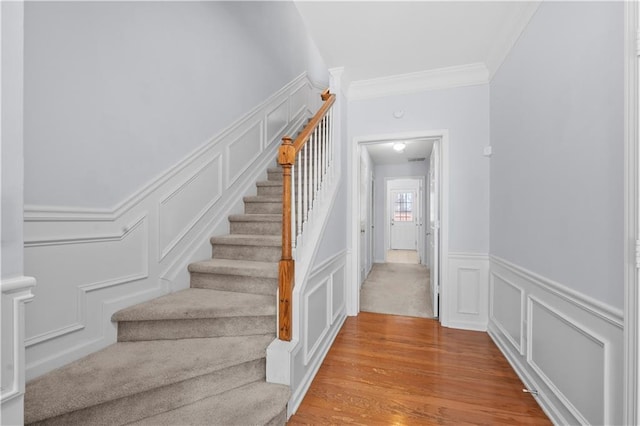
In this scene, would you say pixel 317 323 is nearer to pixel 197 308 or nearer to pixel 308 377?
pixel 308 377

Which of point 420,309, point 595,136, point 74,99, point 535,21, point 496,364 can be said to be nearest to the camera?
point 595,136

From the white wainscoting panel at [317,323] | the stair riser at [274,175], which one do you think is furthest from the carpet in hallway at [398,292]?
the stair riser at [274,175]

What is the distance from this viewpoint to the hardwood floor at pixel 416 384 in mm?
1621

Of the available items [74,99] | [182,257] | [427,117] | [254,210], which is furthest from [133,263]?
[427,117]

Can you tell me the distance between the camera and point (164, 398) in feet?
4.47

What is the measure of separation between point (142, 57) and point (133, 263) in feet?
4.64

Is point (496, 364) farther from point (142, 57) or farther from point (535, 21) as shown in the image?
point (142, 57)

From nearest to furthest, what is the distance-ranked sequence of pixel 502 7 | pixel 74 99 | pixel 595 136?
pixel 595 136
pixel 74 99
pixel 502 7

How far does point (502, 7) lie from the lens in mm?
2021

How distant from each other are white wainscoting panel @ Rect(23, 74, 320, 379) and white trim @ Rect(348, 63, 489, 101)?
1419 millimetres

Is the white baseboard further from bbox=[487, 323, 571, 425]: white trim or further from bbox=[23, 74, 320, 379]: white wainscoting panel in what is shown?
bbox=[487, 323, 571, 425]: white trim

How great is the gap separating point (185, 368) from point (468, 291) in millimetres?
2661

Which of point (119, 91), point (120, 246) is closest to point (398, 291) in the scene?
point (120, 246)

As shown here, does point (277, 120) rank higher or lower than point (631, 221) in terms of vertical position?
higher
